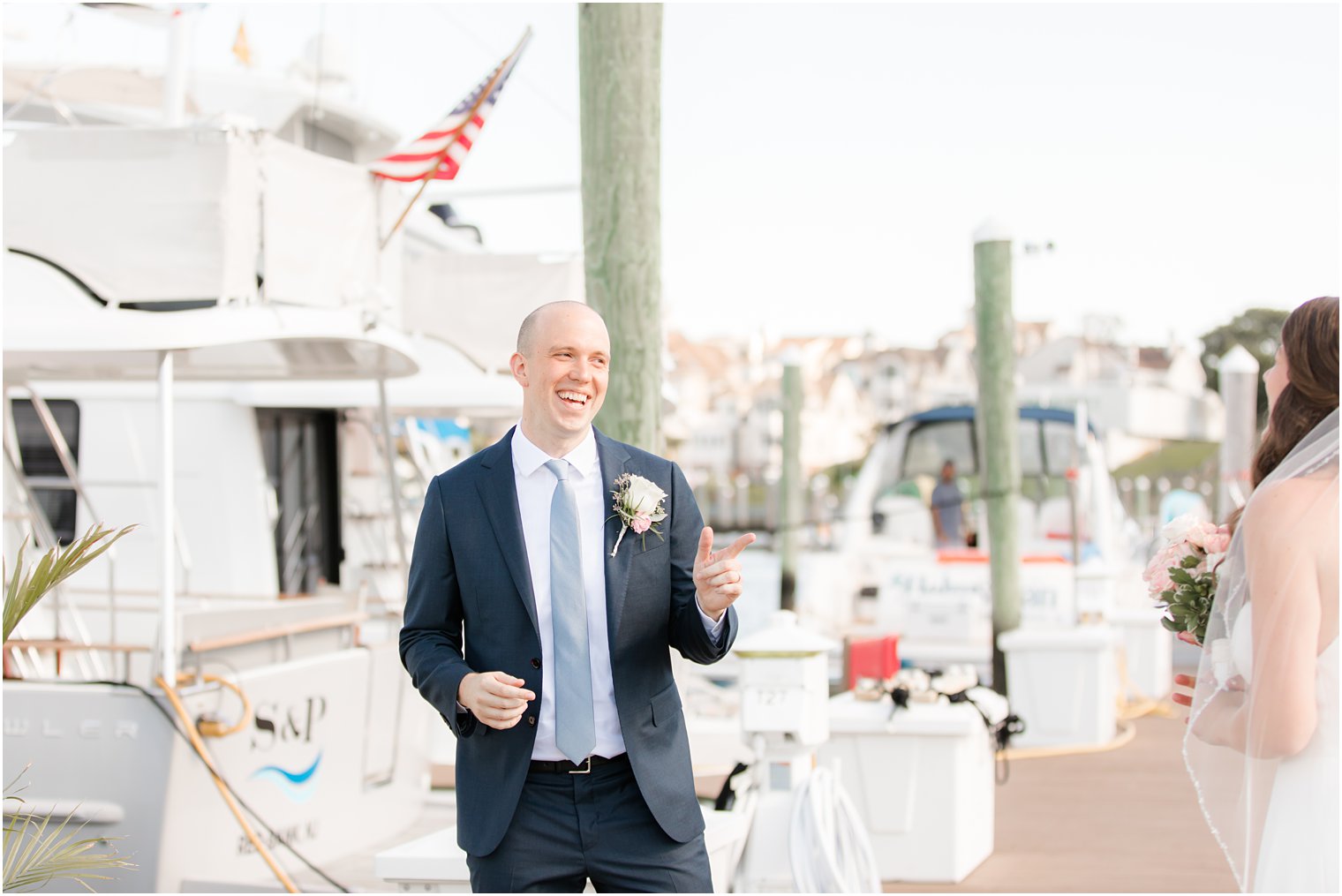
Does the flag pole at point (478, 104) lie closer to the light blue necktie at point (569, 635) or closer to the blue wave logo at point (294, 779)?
the blue wave logo at point (294, 779)

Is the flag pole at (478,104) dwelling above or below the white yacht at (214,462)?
above

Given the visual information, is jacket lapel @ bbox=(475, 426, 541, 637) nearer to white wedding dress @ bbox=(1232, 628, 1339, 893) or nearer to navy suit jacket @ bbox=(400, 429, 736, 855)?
navy suit jacket @ bbox=(400, 429, 736, 855)

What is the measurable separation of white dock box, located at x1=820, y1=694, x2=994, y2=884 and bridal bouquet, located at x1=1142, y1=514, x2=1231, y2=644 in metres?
3.34

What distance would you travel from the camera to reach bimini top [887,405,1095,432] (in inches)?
690

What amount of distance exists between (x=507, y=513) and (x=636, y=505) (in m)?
0.27

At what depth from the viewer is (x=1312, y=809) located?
2766mm

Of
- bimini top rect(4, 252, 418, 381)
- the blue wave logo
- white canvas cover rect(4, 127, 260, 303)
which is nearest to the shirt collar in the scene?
bimini top rect(4, 252, 418, 381)

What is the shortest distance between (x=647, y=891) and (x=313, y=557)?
7.97 meters

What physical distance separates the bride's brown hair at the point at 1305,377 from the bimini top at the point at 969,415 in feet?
48.0

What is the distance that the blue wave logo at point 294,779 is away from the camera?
6223 millimetres

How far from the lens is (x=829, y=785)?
5000 millimetres

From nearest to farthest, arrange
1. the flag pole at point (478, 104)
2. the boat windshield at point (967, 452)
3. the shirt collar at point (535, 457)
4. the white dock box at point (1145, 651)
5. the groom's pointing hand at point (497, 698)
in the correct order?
the groom's pointing hand at point (497, 698) < the shirt collar at point (535, 457) < the flag pole at point (478, 104) < the white dock box at point (1145, 651) < the boat windshield at point (967, 452)

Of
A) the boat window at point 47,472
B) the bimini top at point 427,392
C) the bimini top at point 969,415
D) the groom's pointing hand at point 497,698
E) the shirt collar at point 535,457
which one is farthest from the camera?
the bimini top at point 969,415

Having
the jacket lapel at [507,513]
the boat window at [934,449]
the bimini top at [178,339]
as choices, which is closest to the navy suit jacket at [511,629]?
the jacket lapel at [507,513]
